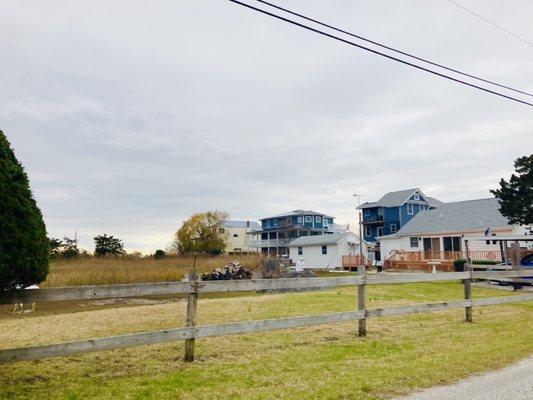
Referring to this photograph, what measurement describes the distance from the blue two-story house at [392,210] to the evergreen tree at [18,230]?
5960 cm

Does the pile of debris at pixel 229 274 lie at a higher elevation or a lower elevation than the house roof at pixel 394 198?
lower

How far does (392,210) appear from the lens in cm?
6253

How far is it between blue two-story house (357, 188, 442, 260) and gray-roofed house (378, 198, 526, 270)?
7681 millimetres

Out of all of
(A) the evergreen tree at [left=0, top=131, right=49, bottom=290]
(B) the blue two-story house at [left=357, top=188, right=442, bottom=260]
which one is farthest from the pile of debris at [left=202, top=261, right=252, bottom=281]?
(B) the blue two-story house at [left=357, top=188, right=442, bottom=260]

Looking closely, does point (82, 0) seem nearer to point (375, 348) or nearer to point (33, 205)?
point (33, 205)

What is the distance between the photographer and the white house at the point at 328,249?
55406mm

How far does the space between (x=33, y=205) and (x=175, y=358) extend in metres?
3.53

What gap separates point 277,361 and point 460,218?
148 ft

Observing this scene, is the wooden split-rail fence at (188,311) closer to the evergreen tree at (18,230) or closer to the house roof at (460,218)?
the evergreen tree at (18,230)

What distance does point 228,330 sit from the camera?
286 inches

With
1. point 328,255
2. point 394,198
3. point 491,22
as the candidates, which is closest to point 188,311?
point 491,22

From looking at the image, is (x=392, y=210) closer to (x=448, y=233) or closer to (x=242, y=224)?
(x=448, y=233)

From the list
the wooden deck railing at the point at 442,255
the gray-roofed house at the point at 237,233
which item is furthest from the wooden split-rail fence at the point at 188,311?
the gray-roofed house at the point at 237,233

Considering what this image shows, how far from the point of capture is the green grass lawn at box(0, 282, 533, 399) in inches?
228
